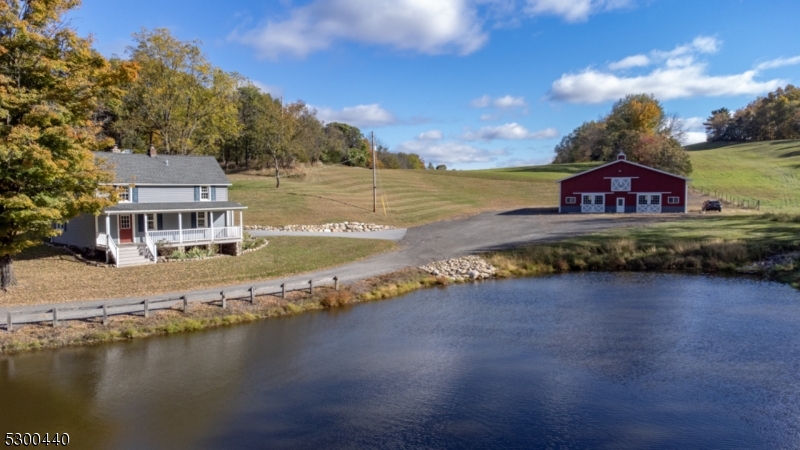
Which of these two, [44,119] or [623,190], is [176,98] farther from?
[623,190]

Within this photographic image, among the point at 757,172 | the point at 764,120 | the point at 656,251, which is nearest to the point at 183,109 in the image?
the point at 656,251

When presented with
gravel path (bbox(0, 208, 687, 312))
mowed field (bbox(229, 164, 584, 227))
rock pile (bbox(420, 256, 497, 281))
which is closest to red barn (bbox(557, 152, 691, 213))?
gravel path (bbox(0, 208, 687, 312))

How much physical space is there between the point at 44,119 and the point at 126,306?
27.0 feet

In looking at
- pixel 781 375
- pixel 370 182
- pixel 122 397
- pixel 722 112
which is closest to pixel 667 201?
pixel 370 182

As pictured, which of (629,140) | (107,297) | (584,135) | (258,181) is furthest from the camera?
(584,135)

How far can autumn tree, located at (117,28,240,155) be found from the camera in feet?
166

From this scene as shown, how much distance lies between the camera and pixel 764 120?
12900cm

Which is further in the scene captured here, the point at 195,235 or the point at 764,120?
the point at 764,120

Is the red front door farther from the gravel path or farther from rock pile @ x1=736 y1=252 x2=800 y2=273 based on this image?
rock pile @ x1=736 y1=252 x2=800 y2=273

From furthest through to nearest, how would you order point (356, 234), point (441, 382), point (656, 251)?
point (356, 234) → point (656, 251) → point (441, 382)

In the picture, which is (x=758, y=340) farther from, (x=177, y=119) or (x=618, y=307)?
(x=177, y=119)

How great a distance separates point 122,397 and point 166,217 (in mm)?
23133

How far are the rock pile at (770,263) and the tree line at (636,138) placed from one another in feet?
143

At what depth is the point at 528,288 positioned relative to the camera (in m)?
30.4
